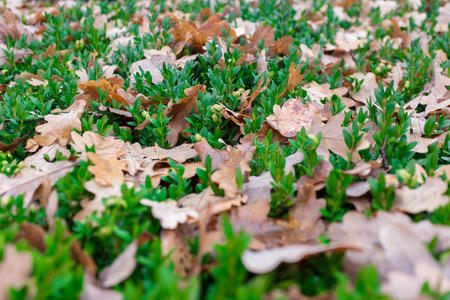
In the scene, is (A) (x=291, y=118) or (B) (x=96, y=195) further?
(A) (x=291, y=118)

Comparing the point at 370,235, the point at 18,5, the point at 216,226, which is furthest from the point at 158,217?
the point at 18,5

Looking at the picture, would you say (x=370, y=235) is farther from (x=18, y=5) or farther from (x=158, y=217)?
(x=18, y=5)

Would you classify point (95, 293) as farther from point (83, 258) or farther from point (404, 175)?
point (404, 175)

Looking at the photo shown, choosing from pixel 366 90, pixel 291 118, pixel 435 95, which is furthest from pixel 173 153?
pixel 435 95

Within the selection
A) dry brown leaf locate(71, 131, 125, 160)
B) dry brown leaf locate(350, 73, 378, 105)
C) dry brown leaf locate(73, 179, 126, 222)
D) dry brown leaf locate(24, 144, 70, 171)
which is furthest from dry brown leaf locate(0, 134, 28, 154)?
dry brown leaf locate(350, 73, 378, 105)

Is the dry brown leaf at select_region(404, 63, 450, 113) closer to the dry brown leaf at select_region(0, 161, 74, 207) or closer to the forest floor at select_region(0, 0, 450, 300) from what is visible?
the forest floor at select_region(0, 0, 450, 300)

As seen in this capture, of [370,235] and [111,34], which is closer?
[370,235]

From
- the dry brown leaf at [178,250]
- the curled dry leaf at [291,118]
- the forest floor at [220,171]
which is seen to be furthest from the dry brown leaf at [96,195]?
the curled dry leaf at [291,118]

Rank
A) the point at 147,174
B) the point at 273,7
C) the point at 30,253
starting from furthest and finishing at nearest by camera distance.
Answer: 1. the point at 273,7
2. the point at 147,174
3. the point at 30,253
